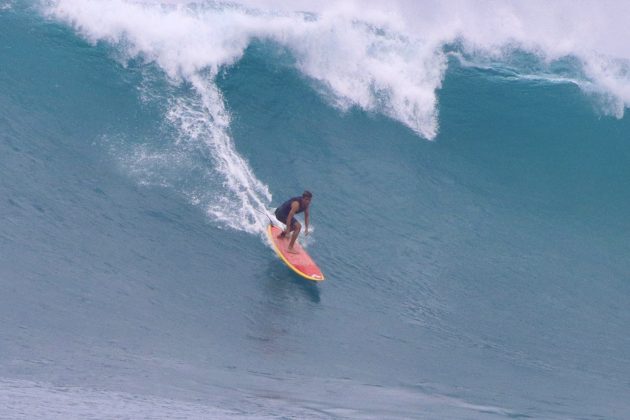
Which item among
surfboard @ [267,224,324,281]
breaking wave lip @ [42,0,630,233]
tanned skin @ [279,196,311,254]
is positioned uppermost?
breaking wave lip @ [42,0,630,233]

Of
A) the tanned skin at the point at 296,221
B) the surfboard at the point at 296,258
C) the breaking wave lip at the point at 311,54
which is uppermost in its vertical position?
the breaking wave lip at the point at 311,54

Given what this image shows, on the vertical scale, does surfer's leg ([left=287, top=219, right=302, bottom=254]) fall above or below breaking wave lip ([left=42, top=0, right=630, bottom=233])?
below

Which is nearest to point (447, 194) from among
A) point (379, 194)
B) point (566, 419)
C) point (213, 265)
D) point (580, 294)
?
point (379, 194)

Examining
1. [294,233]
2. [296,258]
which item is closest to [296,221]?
[294,233]

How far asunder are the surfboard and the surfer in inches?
4.3

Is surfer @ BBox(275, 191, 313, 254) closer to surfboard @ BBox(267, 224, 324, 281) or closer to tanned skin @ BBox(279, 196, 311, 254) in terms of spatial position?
tanned skin @ BBox(279, 196, 311, 254)

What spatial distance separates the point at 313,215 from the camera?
17375 mm

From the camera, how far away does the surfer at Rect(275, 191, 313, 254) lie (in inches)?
622

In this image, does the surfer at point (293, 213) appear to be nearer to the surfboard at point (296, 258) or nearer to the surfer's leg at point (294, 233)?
the surfer's leg at point (294, 233)

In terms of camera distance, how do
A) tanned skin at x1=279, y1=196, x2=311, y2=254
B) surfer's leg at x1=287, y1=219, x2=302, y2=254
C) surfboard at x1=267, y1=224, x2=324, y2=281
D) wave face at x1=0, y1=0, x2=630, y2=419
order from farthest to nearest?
surfer's leg at x1=287, y1=219, x2=302, y2=254 → tanned skin at x1=279, y1=196, x2=311, y2=254 → surfboard at x1=267, y1=224, x2=324, y2=281 → wave face at x1=0, y1=0, x2=630, y2=419

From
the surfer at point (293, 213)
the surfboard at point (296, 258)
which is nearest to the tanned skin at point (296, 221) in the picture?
the surfer at point (293, 213)

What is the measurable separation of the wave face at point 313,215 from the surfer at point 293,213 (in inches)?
23.0

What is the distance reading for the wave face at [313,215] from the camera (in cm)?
1234

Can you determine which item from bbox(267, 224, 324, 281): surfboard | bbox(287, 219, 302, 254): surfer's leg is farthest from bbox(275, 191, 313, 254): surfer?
bbox(267, 224, 324, 281): surfboard
